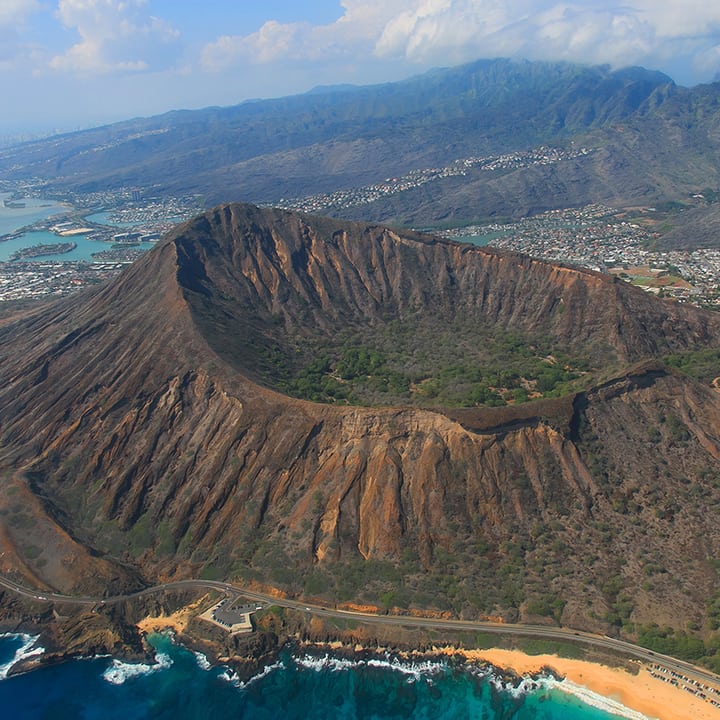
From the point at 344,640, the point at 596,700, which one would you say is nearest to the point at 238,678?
the point at 344,640

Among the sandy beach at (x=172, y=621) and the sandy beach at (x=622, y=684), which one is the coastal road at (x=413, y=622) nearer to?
the sandy beach at (x=622, y=684)

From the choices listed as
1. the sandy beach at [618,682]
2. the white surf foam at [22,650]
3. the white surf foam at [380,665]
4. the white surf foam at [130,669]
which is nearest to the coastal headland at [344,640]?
the sandy beach at [618,682]

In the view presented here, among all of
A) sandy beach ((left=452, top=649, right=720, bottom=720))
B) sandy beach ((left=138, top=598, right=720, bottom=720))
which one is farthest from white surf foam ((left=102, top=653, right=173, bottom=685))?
sandy beach ((left=452, top=649, right=720, bottom=720))

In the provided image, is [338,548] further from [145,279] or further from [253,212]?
[253,212]

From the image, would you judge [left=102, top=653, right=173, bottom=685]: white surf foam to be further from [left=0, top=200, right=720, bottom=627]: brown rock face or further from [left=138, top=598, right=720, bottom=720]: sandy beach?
[left=138, top=598, right=720, bottom=720]: sandy beach

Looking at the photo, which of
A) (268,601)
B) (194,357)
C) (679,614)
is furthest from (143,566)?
(679,614)

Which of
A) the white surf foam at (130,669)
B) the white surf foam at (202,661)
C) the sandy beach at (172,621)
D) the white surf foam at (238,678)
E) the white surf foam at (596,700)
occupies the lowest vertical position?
the white surf foam at (596,700)
